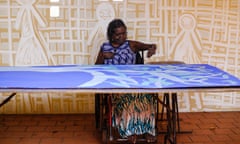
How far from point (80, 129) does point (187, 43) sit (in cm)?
167

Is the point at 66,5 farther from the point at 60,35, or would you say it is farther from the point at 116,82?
the point at 116,82

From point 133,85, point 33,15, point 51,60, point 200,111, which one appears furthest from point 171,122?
point 33,15

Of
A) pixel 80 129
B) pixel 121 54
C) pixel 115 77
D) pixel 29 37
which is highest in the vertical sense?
pixel 29 37

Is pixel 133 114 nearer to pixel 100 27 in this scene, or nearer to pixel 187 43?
pixel 100 27

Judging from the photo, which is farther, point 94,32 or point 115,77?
point 94,32

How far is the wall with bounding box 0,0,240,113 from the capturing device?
4285 millimetres

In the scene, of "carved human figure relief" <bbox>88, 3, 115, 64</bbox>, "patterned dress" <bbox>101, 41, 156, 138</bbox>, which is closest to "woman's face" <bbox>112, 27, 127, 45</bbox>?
"carved human figure relief" <bbox>88, 3, 115, 64</bbox>

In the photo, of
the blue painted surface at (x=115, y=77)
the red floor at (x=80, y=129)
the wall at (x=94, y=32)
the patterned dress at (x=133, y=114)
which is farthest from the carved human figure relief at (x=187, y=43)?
the patterned dress at (x=133, y=114)

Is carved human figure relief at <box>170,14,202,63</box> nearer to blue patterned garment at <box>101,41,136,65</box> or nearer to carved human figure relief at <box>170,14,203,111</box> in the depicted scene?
carved human figure relief at <box>170,14,203,111</box>

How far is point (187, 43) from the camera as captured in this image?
176 inches

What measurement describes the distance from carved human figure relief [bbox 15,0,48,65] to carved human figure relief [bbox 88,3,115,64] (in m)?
0.58

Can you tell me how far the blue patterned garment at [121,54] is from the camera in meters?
3.88

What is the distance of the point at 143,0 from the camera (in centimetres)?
432

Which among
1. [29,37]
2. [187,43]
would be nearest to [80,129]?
[29,37]
